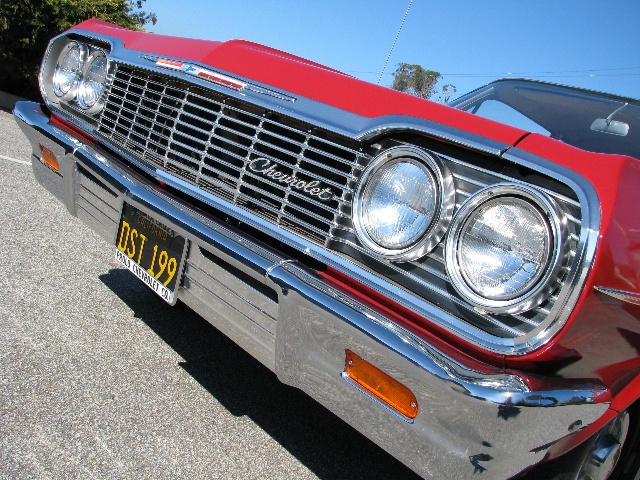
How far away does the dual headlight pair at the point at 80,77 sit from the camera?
2809 mm

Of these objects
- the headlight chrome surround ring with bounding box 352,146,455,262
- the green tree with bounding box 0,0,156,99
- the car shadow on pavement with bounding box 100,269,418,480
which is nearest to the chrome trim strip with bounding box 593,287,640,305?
the headlight chrome surround ring with bounding box 352,146,455,262

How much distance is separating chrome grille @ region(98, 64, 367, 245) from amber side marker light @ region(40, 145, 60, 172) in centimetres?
27

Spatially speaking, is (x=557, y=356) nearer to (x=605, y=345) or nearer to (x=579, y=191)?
(x=605, y=345)

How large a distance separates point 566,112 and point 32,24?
1032cm

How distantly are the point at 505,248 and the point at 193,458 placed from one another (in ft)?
4.33

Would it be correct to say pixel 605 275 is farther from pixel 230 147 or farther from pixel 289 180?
pixel 230 147

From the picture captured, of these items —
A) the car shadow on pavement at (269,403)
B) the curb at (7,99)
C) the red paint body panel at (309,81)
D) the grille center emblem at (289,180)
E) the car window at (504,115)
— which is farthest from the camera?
the curb at (7,99)

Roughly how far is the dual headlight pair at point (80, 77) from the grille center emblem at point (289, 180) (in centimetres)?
110

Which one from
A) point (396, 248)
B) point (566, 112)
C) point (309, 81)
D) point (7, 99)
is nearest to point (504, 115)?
point (566, 112)

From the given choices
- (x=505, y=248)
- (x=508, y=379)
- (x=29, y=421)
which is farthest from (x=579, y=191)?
(x=29, y=421)

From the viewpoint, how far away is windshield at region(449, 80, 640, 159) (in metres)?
2.66

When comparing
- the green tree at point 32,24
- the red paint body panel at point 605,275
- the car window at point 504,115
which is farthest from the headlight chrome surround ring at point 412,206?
the green tree at point 32,24

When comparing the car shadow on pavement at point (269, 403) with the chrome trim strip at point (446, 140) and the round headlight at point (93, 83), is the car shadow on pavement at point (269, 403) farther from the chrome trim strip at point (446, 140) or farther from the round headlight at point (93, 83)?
the round headlight at point (93, 83)

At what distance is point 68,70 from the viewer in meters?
2.94
